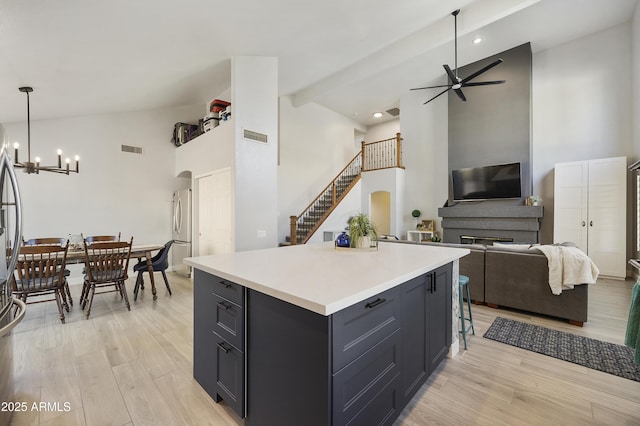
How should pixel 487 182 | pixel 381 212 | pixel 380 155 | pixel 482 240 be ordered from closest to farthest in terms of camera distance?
pixel 487 182
pixel 482 240
pixel 380 155
pixel 381 212

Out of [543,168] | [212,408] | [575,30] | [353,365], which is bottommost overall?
[212,408]

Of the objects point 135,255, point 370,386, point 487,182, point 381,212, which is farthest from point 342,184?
point 370,386

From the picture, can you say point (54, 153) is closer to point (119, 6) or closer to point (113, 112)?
point (113, 112)

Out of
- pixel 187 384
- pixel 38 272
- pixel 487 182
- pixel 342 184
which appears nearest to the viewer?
pixel 187 384

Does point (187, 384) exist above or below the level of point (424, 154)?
below

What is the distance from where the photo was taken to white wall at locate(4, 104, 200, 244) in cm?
488

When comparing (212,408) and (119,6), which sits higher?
(119,6)

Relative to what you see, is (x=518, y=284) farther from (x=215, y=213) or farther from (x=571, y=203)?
(x=215, y=213)

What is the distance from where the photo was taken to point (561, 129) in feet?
19.5

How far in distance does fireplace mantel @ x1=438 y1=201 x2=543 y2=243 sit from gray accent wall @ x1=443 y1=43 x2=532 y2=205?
34cm

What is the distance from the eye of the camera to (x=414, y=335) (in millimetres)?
1759

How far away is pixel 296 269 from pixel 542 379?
7.24 feet

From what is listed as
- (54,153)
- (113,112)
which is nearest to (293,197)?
(113,112)

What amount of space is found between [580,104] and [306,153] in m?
6.52
